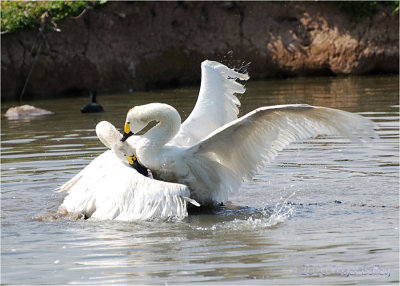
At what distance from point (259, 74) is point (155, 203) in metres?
13.4

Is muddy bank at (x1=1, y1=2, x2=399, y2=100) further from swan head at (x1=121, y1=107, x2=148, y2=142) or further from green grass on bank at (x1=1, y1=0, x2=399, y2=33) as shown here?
swan head at (x1=121, y1=107, x2=148, y2=142)

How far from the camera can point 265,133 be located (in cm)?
654

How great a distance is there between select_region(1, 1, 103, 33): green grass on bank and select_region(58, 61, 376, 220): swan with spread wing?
10.5 meters

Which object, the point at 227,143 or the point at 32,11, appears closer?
the point at 227,143

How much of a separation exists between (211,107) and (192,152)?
1123 millimetres

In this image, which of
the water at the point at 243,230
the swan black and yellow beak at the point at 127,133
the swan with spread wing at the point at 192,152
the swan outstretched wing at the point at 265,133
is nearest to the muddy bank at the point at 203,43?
the water at the point at 243,230

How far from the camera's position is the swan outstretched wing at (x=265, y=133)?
6.09 metres

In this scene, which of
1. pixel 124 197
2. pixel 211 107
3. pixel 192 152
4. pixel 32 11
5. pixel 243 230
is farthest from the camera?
pixel 32 11

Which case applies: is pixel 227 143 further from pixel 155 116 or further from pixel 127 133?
pixel 127 133

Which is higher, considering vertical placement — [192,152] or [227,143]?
A: [227,143]

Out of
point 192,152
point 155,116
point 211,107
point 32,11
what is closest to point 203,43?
point 32,11

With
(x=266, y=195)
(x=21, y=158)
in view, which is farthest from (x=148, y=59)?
(x=266, y=195)

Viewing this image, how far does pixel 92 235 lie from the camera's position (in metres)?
5.98

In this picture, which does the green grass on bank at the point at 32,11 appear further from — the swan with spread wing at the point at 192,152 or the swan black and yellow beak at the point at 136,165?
the swan black and yellow beak at the point at 136,165
